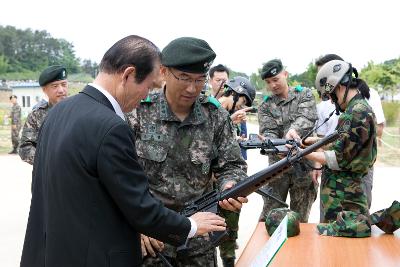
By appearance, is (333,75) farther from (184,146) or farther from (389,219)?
(184,146)

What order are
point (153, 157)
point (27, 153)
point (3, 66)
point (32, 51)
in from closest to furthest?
point (153, 157) → point (27, 153) → point (3, 66) → point (32, 51)

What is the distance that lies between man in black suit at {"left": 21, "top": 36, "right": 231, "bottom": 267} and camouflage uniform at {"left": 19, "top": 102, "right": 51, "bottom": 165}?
2.28 m

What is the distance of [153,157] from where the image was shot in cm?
225

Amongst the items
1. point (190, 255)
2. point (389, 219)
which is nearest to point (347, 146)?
point (389, 219)

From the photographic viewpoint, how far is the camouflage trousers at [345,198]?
3.01 meters

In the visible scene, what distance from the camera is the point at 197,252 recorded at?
226 cm

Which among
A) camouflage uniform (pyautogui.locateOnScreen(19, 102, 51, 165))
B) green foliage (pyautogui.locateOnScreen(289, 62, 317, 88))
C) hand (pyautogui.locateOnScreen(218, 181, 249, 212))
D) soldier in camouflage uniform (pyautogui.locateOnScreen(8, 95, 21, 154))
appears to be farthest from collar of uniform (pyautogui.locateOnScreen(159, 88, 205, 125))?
green foliage (pyautogui.locateOnScreen(289, 62, 317, 88))

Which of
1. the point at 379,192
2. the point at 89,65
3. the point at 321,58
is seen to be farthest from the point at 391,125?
the point at 89,65

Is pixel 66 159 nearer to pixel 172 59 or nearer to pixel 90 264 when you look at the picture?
pixel 90 264

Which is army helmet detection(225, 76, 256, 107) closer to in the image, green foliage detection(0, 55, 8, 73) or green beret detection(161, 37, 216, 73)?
green beret detection(161, 37, 216, 73)

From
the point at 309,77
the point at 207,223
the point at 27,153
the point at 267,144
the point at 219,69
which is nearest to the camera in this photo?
the point at 207,223

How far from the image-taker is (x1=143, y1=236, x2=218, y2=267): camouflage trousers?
222cm

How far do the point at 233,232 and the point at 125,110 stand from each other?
106 inches

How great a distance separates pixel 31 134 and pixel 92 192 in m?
2.64
